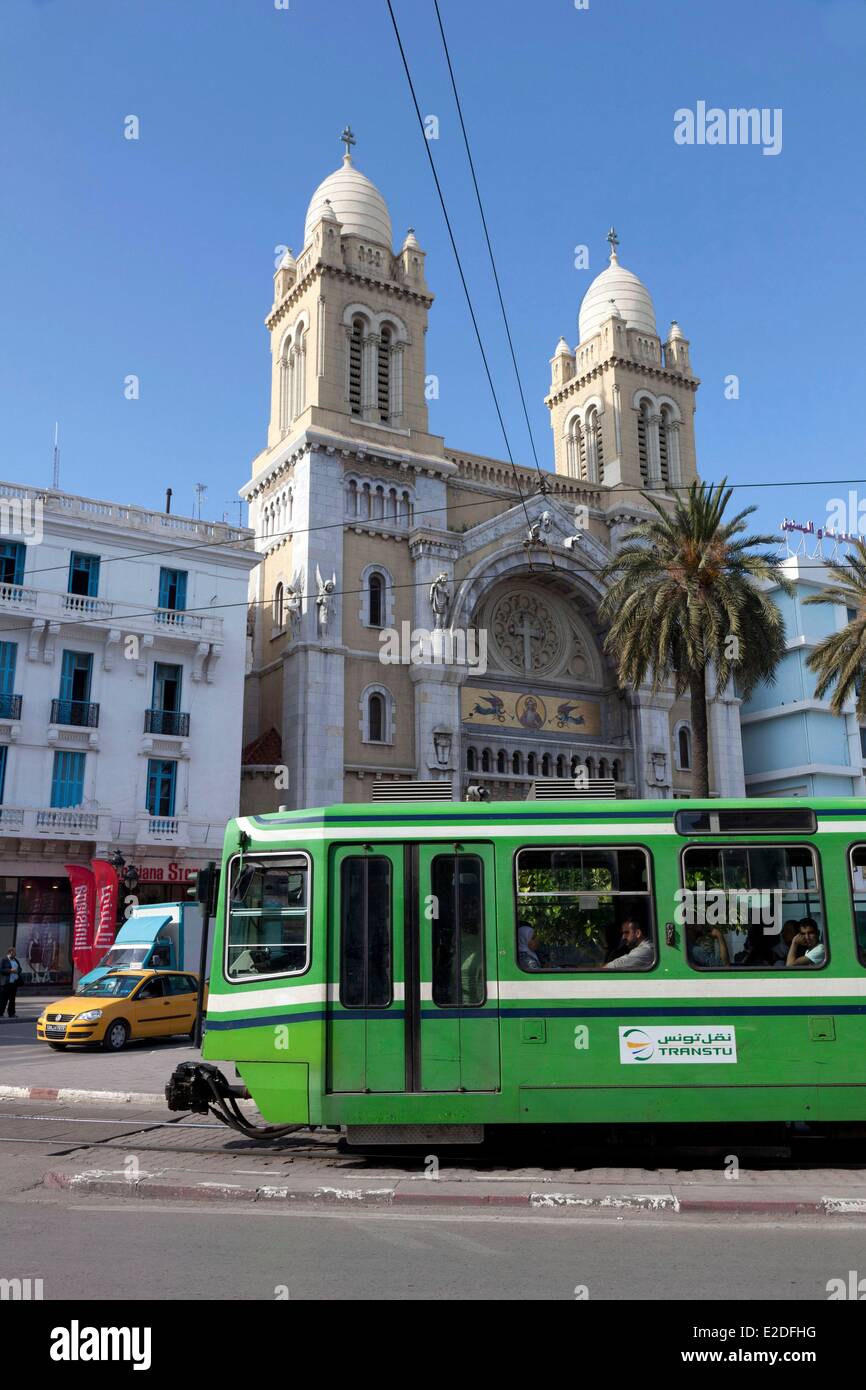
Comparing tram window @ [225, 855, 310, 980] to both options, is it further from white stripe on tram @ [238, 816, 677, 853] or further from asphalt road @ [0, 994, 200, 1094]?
asphalt road @ [0, 994, 200, 1094]

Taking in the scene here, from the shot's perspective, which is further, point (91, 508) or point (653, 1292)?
point (91, 508)

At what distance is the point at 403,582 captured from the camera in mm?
39188

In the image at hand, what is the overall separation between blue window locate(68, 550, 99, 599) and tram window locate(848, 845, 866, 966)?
27641 millimetres

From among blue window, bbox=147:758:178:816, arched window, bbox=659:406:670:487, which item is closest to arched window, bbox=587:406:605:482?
arched window, bbox=659:406:670:487

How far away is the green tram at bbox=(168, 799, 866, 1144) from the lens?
932 cm

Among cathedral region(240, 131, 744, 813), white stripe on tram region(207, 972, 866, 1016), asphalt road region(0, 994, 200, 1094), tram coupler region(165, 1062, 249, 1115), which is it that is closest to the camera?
white stripe on tram region(207, 972, 866, 1016)

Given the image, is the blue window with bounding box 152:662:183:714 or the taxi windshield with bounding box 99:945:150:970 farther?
the blue window with bounding box 152:662:183:714

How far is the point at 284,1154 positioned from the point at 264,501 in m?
34.1

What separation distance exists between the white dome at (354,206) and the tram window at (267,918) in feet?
123

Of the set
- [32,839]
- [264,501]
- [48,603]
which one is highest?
[264,501]

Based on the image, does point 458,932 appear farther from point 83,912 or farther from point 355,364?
point 355,364
